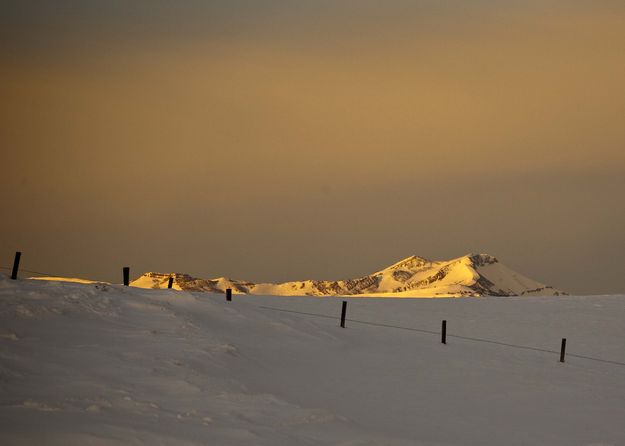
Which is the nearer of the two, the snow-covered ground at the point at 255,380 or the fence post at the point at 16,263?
the snow-covered ground at the point at 255,380

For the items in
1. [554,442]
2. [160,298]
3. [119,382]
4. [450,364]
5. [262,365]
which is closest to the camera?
[119,382]

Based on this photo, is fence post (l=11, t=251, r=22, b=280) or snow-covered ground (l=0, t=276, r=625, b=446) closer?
snow-covered ground (l=0, t=276, r=625, b=446)

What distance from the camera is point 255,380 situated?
24984 millimetres

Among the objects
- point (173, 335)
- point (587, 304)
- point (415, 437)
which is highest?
point (587, 304)

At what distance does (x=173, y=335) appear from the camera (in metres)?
26.5

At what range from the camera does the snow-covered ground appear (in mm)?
18359

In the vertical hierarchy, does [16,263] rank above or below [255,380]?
above

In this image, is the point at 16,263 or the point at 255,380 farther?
the point at 16,263

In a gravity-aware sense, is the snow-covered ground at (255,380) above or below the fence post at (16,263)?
below

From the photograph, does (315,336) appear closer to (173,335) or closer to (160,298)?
(160,298)

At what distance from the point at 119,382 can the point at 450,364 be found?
16.0 meters

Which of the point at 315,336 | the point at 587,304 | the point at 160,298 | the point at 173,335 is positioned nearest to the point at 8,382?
the point at 173,335

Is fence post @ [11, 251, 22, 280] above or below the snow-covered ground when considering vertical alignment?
above

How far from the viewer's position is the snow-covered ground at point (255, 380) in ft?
60.2
